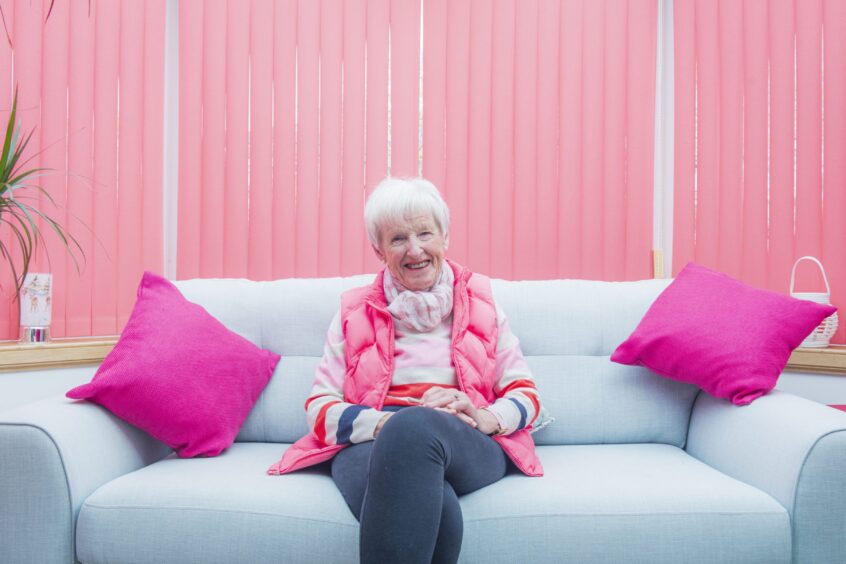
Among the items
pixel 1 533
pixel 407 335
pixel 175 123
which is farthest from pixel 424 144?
pixel 1 533

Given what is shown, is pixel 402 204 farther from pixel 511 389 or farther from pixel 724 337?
pixel 724 337

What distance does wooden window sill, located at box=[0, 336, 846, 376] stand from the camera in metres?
2.21

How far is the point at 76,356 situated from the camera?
7.73ft

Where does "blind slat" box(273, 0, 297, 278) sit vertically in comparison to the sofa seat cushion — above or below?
above

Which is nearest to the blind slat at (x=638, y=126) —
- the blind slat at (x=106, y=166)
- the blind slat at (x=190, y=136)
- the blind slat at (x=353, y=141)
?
the blind slat at (x=353, y=141)

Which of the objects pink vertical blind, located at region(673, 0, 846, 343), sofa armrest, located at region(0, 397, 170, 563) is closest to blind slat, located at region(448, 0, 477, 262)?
pink vertical blind, located at region(673, 0, 846, 343)

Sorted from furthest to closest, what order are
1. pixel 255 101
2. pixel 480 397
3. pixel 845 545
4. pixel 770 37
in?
1. pixel 255 101
2. pixel 770 37
3. pixel 480 397
4. pixel 845 545

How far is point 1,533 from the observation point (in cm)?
147

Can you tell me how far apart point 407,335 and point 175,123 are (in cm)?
168

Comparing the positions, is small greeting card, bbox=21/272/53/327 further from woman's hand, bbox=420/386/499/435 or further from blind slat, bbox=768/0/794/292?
blind slat, bbox=768/0/794/292

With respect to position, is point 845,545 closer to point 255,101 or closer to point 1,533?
point 1,533

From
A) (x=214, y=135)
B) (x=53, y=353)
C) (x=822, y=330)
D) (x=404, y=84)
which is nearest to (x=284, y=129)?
(x=214, y=135)

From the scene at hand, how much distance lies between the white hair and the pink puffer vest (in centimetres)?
16

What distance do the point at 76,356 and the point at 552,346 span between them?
1594mm
